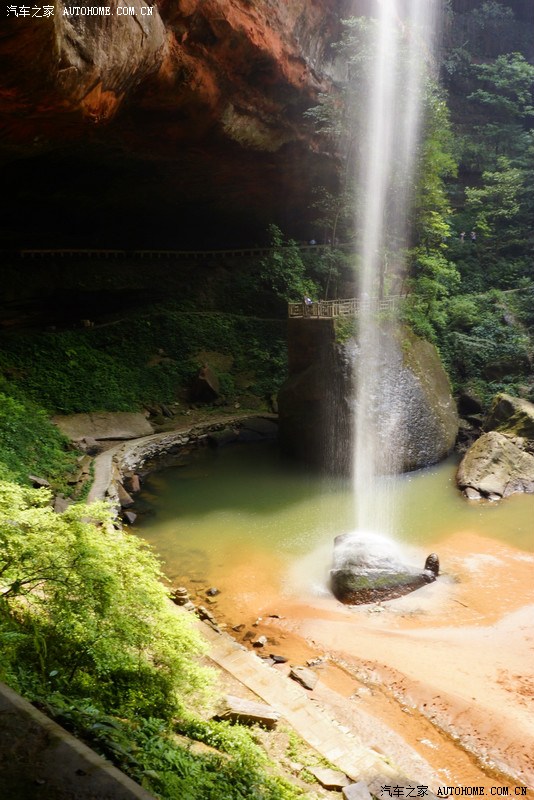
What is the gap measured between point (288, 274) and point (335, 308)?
297 inches

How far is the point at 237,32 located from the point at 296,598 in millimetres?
16035

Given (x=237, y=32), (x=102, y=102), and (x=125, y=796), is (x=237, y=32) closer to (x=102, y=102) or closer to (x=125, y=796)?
(x=102, y=102)

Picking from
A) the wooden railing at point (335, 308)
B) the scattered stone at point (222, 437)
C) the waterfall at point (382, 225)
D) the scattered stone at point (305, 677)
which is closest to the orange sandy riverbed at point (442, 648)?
the scattered stone at point (305, 677)

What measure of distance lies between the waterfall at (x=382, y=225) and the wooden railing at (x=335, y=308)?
11 centimetres

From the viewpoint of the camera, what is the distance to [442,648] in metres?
9.32

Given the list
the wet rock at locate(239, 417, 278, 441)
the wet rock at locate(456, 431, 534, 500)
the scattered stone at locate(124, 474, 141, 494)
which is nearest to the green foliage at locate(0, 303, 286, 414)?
the wet rock at locate(239, 417, 278, 441)

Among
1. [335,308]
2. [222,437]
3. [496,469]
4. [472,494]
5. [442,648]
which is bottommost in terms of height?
[442,648]

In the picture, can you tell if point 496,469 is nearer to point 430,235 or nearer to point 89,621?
point 430,235

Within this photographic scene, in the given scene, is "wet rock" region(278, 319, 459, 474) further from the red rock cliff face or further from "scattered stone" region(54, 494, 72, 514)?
"scattered stone" region(54, 494, 72, 514)

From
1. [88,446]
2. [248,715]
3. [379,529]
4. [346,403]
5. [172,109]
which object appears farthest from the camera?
[346,403]

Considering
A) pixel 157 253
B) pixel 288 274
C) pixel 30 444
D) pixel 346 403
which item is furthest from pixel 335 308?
pixel 157 253

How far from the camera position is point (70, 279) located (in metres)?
23.6

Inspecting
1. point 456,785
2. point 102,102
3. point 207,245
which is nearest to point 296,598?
point 456,785

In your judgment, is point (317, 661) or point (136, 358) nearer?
point (317, 661)
